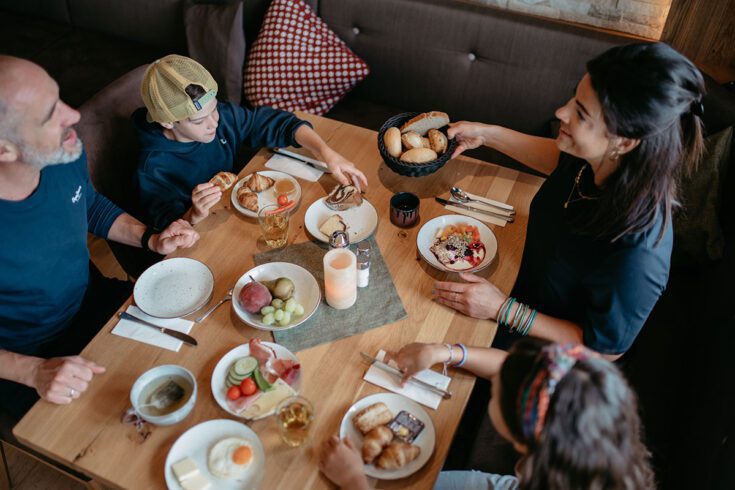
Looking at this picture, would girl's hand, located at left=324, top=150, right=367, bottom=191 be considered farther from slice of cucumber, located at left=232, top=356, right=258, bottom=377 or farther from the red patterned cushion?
the red patterned cushion

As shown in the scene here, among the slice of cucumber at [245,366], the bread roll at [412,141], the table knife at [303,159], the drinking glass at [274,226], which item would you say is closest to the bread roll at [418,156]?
the bread roll at [412,141]

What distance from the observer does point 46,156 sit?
149 cm

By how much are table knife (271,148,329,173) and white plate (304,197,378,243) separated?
172mm

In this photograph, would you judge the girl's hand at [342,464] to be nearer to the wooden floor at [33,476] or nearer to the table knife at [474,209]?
the table knife at [474,209]

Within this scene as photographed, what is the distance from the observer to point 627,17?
245 centimetres

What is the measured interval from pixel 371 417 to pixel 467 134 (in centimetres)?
104

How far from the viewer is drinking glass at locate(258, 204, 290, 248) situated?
1.65m

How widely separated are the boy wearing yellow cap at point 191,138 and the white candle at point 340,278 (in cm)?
42

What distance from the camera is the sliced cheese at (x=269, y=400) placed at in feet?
4.30

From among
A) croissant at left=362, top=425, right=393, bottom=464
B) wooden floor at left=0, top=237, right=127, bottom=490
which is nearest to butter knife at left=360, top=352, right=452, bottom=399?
croissant at left=362, top=425, right=393, bottom=464

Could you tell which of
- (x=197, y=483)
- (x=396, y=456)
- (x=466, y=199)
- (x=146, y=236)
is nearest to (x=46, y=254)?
(x=146, y=236)

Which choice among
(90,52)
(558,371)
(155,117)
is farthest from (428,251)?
(90,52)

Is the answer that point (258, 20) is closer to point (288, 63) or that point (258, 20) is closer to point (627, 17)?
point (288, 63)

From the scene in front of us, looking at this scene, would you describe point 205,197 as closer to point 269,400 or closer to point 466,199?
point 269,400
